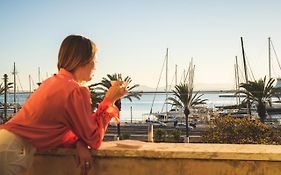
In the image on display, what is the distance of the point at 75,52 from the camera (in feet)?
9.51

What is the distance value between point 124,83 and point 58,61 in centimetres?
47

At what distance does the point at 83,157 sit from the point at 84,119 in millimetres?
291

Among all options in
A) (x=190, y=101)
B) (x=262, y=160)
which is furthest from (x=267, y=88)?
(x=262, y=160)

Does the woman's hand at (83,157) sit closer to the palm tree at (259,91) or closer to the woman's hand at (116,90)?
the woman's hand at (116,90)

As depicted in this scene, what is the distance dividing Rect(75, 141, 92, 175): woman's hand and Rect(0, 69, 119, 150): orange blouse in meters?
0.06

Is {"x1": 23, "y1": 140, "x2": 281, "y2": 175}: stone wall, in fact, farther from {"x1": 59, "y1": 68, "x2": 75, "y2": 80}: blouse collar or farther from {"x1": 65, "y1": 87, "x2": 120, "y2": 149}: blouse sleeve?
{"x1": 59, "y1": 68, "x2": 75, "y2": 80}: blouse collar

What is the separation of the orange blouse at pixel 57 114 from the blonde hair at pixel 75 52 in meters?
0.06

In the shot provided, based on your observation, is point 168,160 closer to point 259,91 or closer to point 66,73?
point 66,73

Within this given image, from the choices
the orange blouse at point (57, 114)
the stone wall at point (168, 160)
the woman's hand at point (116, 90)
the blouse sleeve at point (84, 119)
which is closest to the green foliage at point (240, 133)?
the stone wall at point (168, 160)

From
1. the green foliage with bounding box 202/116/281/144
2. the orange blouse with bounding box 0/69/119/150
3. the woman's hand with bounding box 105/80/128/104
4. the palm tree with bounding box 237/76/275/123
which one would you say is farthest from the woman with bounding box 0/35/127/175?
the palm tree with bounding box 237/76/275/123

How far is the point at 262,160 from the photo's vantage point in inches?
113

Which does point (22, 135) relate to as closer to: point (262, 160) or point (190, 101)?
point (262, 160)

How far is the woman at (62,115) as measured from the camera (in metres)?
2.82

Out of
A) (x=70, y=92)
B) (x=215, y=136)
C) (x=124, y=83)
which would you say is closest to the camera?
(x=70, y=92)
